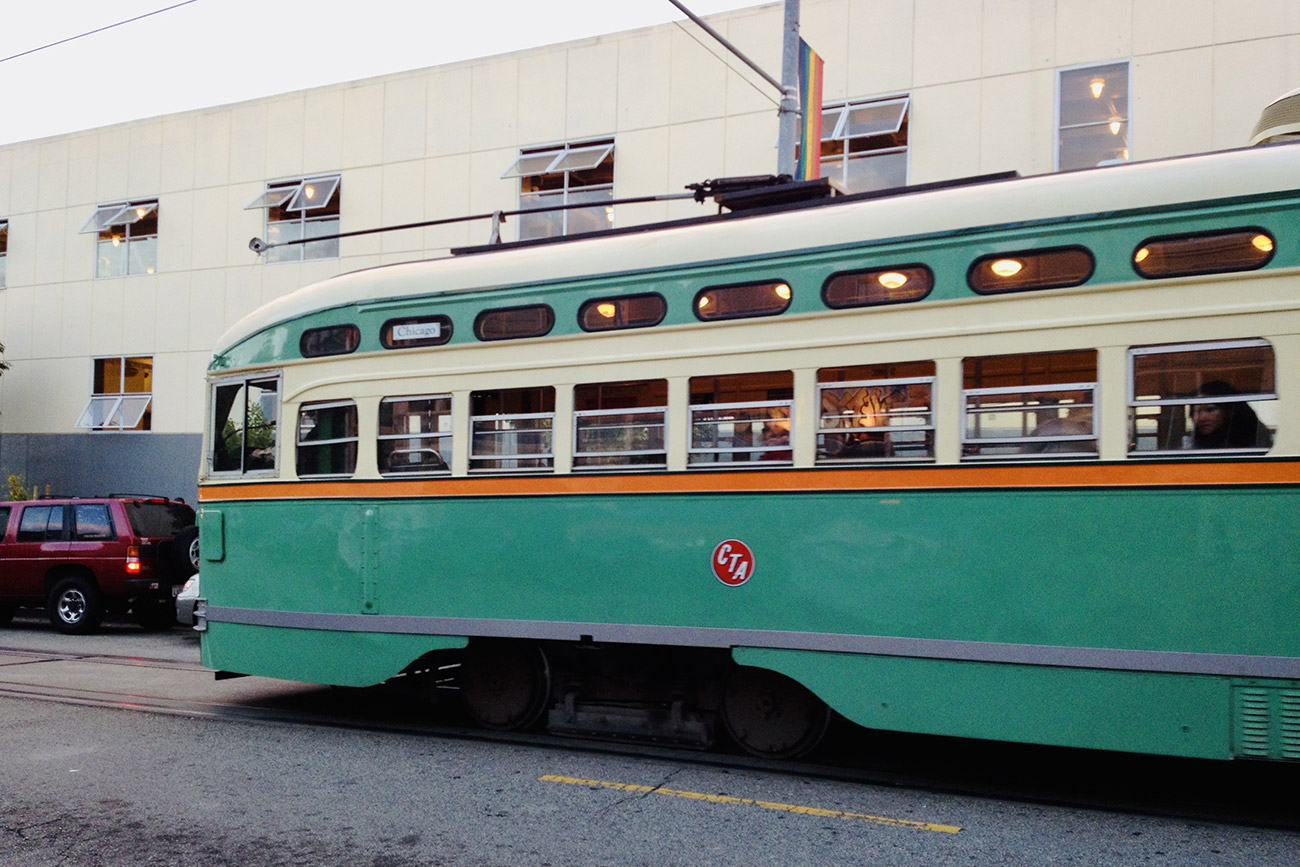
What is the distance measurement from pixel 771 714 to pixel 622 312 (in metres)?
2.76

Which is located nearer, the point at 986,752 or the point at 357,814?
the point at 357,814

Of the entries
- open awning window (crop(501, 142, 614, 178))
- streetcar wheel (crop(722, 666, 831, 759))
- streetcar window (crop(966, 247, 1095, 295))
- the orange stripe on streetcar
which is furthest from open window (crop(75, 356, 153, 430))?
streetcar window (crop(966, 247, 1095, 295))

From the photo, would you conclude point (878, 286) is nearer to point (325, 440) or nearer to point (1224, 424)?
point (1224, 424)

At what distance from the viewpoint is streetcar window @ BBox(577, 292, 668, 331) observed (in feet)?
23.9

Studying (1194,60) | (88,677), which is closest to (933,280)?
(88,677)

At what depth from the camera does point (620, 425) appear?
7.32 meters

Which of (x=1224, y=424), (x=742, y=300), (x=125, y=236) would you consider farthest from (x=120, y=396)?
(x=1224, y=424)

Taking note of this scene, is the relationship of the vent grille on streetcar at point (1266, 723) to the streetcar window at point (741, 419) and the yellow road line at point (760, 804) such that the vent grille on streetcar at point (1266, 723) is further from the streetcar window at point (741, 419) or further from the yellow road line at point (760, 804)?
the streetcar window at point (741, 419)

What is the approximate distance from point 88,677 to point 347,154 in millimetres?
11841

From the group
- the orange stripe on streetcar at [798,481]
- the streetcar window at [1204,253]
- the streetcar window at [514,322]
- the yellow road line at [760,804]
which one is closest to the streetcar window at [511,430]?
the orange stripe on streetcar at [798,481]

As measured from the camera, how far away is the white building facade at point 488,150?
14.7 m

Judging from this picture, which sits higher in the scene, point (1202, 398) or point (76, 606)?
point (1202, 398)

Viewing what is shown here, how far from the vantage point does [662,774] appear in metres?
6.96

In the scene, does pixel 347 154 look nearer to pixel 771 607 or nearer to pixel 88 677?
pixel 88 677
